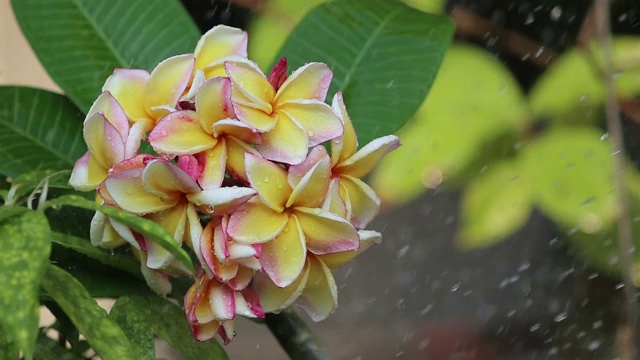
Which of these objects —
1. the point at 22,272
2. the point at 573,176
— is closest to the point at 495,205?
the point at 573,176

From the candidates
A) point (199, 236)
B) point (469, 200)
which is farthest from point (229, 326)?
point (469, 200)

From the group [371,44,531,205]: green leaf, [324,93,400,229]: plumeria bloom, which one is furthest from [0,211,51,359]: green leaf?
[371,44,531,205]: green leaf

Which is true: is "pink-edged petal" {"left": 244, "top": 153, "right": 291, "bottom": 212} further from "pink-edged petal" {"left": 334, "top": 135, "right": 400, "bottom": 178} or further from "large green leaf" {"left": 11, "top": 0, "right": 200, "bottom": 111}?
"large green leaf" {"left": 11, "top": 0, "right": 200, "bottom": 111}

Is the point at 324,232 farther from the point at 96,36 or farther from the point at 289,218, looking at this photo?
the point at 96,36

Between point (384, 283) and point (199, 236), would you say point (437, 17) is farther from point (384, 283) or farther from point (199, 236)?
point (384, 283)

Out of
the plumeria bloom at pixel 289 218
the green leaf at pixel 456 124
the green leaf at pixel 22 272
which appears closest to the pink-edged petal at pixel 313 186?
the plumeria bloom at pixel 289 218

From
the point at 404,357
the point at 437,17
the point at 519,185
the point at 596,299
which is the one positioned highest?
the point at 437,17

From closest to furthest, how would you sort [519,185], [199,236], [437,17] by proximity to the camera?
[199,236]
[437,17]
[519,185]

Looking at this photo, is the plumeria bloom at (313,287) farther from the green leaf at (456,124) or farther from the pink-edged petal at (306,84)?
the green leaf at (456,124)
